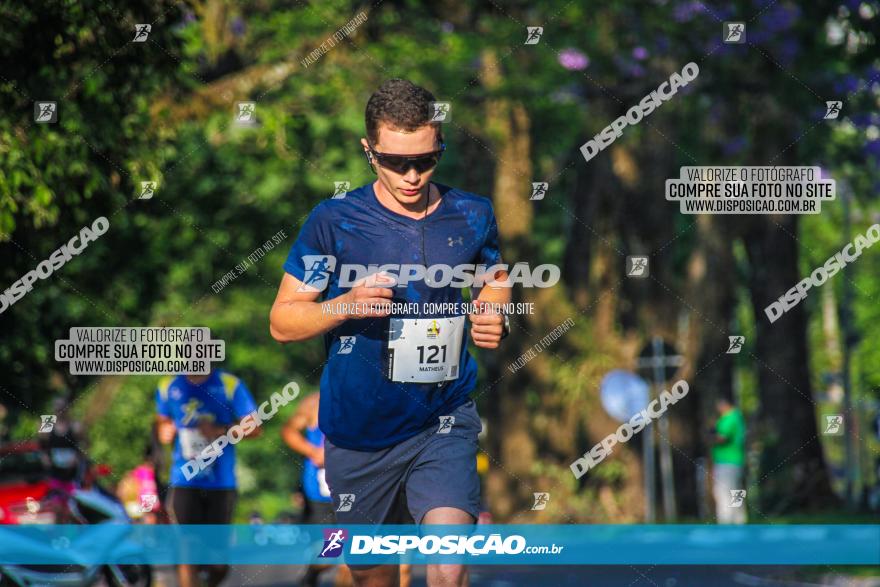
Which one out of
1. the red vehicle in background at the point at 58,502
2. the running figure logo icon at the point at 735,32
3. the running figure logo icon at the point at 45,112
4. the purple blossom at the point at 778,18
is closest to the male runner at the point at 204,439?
the red vehicle in background at the point at 58,502

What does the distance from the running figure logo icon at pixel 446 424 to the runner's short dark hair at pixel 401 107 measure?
3.60 ft

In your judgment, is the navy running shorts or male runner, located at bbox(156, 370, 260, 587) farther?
male runner, located at bbox(156, 370, 260, 587)

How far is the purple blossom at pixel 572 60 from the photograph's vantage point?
835 inches

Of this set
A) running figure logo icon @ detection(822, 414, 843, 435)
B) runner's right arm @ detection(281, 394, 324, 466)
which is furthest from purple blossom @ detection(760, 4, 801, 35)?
runner's right arm @ detection(281, 394, 324, 466)

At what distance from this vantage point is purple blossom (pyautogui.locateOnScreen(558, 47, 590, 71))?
835 inches

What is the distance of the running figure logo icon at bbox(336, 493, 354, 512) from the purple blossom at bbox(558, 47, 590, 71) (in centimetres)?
1476

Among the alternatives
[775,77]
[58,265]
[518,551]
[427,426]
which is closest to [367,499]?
[427,426]

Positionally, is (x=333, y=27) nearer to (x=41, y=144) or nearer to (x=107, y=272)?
(x=107, y=272)

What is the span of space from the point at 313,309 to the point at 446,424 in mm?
695

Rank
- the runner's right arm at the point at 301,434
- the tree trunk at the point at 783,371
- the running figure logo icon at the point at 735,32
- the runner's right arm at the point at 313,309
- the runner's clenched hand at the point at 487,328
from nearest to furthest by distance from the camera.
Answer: the runner's right arm at the point at 313,309 < the runner's clenched hand at the point at 487,328 < the runner's right arm at the point at 301,434 < the running figure logo icon at the point at 735,32 < the tree trunk at the point at 783,371

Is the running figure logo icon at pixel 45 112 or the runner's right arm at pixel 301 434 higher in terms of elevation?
the running figure logo icon at pixel 45 112

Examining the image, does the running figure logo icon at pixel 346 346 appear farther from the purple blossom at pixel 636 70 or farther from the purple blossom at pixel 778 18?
the purple blossom at pixel 636 70

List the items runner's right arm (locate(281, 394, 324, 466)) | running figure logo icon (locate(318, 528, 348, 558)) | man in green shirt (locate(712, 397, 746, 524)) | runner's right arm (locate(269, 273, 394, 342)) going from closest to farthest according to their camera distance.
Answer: runner's right arm (locate(269, 273, 394, 342)) < running figure logo icon (locate(318, 528, 348, 558)) < runner's right arm (locate(281, 394, 324, 466)) < man in green shirt (locate(712, 397, 746, 524))

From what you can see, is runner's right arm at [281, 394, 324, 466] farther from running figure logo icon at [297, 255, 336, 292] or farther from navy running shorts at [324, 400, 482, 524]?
running figure logo icon at [297, 255, 336, 292]
